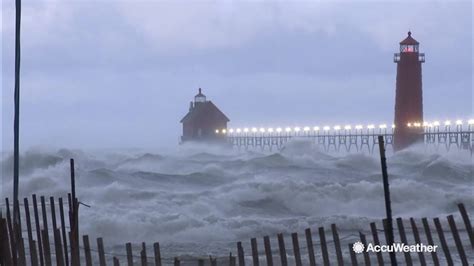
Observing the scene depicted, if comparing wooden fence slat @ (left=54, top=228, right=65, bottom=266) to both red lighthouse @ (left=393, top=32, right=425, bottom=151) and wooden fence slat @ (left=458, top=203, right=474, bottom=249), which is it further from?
red lighthouse @ (left=393, top=32, right=425, bottom=151)

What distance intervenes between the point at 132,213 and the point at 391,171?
14506 millimetres

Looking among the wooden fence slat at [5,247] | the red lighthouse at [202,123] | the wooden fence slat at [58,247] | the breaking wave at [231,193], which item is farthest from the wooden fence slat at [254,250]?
the red lighthouse at [202,123]

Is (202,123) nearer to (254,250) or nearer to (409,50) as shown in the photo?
(409,50)

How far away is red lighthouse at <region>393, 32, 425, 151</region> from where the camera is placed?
3788 cm

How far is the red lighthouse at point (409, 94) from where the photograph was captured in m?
37.9

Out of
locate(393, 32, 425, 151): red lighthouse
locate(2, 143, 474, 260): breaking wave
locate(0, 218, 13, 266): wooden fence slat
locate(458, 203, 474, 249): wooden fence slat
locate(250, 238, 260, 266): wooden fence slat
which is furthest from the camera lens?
locate(393, 32, 425, 151): red lighthouse

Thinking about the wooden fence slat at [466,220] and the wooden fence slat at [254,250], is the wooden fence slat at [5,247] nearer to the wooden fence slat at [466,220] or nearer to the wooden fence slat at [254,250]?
the wooden fence slat at [254,250]

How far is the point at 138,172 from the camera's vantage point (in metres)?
29.9

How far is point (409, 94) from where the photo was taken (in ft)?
124

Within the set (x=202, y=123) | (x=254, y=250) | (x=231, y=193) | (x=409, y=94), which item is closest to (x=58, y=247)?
(x=254, y=250)

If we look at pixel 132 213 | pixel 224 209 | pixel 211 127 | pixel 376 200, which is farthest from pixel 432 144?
pixel 132 213

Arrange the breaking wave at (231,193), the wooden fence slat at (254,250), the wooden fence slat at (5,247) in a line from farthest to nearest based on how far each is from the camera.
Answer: the breaking wave at (231,193), the wooden fence slat at (5,247), the wooden fence slat at (254,250)

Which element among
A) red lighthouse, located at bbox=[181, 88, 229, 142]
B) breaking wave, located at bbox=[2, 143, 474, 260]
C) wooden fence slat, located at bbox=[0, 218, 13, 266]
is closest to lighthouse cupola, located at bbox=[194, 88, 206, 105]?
red lighthouse, located at bbox=[181, 88, 229, 142]

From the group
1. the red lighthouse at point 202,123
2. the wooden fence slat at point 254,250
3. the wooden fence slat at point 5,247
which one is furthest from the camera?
the red lighthouse at point 202,123
